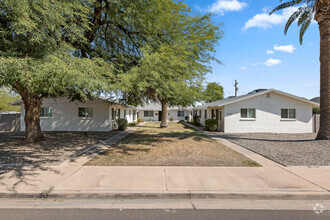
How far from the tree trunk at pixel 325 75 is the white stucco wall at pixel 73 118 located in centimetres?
1665

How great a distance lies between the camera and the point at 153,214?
3.68 m

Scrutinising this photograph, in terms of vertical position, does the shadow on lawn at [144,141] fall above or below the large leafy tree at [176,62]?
below

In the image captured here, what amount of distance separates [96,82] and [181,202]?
444 cm

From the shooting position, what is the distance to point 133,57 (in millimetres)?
10016

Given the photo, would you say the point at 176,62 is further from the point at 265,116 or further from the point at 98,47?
the point at 265,116

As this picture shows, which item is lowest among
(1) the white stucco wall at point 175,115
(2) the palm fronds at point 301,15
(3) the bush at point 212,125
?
(3) the bush at point 212,125

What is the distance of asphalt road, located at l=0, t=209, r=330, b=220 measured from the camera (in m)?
3.56

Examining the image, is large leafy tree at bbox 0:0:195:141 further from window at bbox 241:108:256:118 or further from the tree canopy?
Answer: window at bbox 241:108:256:118

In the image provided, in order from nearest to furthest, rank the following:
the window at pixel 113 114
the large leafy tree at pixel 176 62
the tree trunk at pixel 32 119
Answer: the large leafy tree at pixel 176 62 < the tree trunk at pixel 32 119 < the window at pixel 113 114

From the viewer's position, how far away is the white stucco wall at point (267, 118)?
17.2 metres

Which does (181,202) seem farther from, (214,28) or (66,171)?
(214,28)

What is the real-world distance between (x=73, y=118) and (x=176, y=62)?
48.3 ft

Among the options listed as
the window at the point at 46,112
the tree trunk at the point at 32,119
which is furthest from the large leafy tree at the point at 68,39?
the window at the point at 46,112

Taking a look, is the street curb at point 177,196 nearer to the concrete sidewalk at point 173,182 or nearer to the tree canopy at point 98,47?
the concrete sidewalk at point 173,182
